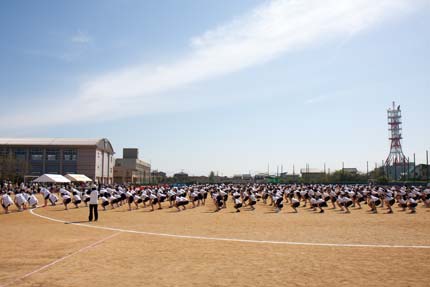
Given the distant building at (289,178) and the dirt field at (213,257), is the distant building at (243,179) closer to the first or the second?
the distant building at (289,178)

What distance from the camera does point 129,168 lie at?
347 feet

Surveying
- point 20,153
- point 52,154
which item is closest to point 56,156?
point 52,154

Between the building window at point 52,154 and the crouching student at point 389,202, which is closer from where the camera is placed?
the crouching student at point 389,202

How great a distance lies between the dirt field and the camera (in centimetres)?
700

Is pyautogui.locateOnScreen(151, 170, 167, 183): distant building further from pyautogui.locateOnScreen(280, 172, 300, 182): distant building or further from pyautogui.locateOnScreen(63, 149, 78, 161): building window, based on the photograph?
pyautogui.locateOnScreen(280, 172, 300, 182): distant building

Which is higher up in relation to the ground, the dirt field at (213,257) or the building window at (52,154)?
the building window at (52,154)

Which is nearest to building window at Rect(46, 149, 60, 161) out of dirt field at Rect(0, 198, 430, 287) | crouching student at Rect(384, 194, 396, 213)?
dirt field at Rect(0, 198, 430, 287)

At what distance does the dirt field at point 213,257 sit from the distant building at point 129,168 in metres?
88.9

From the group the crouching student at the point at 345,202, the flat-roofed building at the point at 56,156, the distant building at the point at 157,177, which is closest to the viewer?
the crouching student at the point at 345,202

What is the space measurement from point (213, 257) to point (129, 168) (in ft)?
327

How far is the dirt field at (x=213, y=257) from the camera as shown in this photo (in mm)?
7004

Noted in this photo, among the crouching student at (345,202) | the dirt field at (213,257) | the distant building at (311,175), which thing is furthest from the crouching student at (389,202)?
the distant building at (311,175)

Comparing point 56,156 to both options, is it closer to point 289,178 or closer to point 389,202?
point 289,178

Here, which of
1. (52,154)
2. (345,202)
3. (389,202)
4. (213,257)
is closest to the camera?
(213,257)
